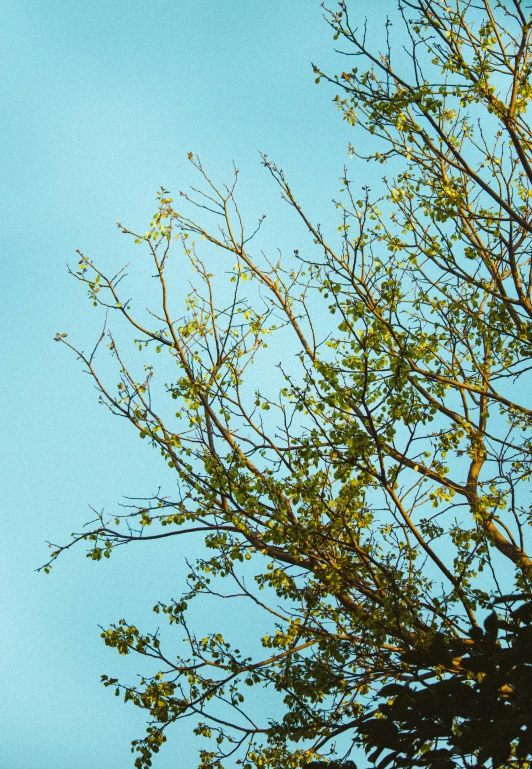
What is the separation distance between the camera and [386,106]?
408 inches

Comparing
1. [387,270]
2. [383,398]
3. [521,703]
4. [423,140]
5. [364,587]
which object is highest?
[423,140]

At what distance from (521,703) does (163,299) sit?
7.83 metres

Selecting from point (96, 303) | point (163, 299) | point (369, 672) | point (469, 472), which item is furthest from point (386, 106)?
point (369, 672)

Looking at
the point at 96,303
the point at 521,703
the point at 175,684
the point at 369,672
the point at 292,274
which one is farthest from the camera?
the point at 292,274

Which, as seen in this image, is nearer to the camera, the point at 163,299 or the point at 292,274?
the point at 163,299

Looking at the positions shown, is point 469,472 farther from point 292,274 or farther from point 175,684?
point 175,684

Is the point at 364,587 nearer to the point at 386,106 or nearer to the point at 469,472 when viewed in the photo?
the point at 469,472

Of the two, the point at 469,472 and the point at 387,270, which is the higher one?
the point at 387,270

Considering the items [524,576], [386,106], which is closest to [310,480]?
[524,576]

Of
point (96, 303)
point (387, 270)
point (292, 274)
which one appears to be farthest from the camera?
point (292, 274)

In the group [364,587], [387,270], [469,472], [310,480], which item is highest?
[387,270]

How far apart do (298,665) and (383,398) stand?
3.14 m

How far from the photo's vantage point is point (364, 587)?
886 cm

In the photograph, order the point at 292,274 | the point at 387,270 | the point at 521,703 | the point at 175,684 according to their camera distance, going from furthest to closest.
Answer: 1. the point at 292,274
2. the point at 387,270
3. the point at 175,684
4. the point at 521,703
